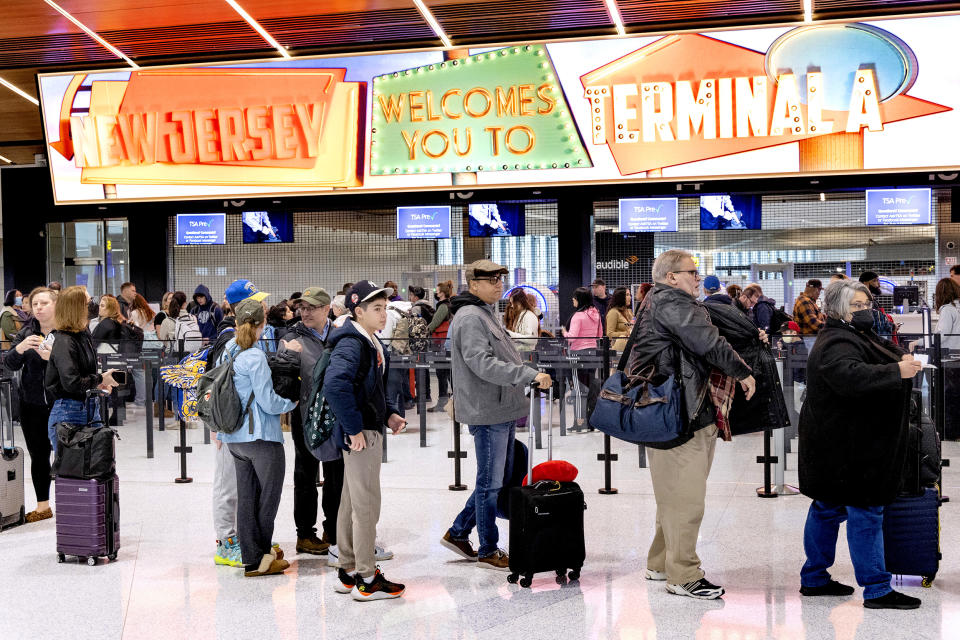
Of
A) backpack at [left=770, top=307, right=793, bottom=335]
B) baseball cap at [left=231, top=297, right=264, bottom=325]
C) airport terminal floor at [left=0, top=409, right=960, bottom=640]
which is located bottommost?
airport terminal floor at [left=0, top=409, right=960, bottom=640]

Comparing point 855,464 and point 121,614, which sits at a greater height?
point 855,464

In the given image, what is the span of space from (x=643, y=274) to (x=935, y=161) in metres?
4.25

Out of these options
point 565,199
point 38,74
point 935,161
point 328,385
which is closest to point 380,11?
point 565,199

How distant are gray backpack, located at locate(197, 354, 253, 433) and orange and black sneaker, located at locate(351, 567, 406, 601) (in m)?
0.95

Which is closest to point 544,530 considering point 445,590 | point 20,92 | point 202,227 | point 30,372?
point 445,590

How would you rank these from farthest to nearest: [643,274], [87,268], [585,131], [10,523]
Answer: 1. [87,268]
2. [643,274]
3. [585,131]
4. [10,523]

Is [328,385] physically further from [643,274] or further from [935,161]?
[643,274]

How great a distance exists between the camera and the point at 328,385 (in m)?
4.45

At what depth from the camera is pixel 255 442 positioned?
504cm

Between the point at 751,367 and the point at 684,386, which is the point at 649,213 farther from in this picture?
the point at 684,386

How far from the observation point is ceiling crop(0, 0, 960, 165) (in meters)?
10.8

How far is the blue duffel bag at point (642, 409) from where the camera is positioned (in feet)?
14.8

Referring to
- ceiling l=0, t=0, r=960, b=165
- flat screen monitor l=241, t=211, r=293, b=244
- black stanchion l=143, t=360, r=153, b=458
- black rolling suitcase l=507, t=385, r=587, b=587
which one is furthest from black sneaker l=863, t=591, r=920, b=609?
flat screen monitor l=241, t=211, r=293, b=244

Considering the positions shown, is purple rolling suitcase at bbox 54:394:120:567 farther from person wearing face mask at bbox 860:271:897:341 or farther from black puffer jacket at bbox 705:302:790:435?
person wearing face mask at bbox 860:271:897:341
